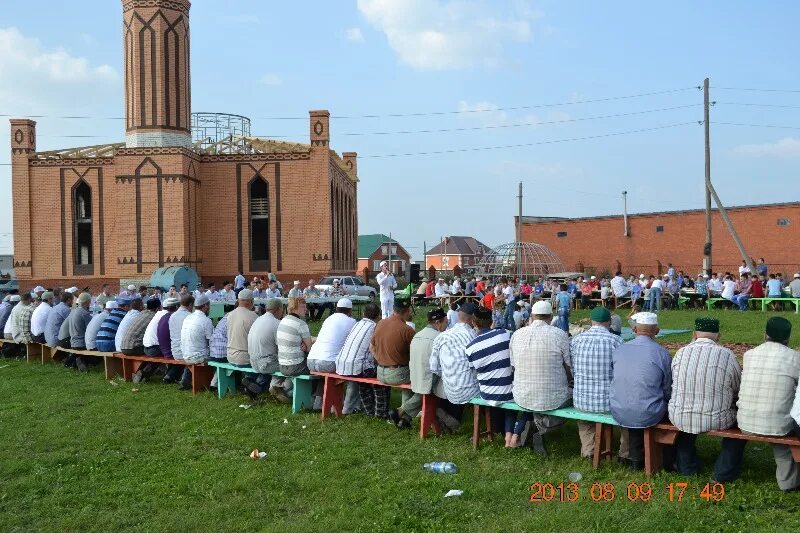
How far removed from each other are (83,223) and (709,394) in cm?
3239

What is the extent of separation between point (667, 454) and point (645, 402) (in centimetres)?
56

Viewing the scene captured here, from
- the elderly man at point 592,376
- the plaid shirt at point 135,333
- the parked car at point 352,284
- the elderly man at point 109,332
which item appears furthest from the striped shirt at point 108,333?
the parked car at point 352,284

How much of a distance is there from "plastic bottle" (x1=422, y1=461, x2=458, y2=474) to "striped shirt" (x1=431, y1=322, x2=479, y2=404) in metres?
1.02

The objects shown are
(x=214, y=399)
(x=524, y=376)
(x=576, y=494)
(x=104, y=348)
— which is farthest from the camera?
(x=104, y=348)

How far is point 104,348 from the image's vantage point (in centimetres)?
1288

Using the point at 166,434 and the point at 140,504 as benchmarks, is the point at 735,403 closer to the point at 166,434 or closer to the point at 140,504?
the point at 140,504

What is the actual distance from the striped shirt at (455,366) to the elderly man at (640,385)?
160cm

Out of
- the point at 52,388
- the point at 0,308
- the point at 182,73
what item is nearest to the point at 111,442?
the point at 52,388

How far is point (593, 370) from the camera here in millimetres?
6660

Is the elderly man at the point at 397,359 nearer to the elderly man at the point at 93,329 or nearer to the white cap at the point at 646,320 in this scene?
the white cap at the point at 646,320

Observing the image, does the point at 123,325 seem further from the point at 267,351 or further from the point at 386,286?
the point at 386,286

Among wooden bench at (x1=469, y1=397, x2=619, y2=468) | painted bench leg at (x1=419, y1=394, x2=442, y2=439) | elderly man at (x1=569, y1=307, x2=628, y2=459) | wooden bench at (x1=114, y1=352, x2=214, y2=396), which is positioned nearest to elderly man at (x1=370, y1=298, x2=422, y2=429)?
painted bench leg at (x1=419, y1=394, x2=442, y2=439)

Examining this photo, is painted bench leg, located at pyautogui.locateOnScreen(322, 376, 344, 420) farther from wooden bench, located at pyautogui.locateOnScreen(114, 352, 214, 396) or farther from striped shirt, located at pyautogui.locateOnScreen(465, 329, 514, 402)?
wooden bench, located at pyautogui.locateOnScreen(114, 352, 214, 396)

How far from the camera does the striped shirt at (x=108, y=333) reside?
1288 centimetres
